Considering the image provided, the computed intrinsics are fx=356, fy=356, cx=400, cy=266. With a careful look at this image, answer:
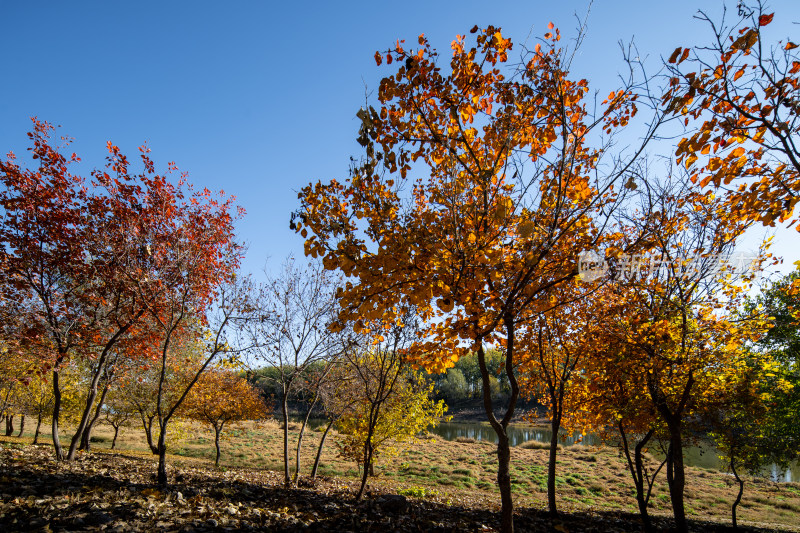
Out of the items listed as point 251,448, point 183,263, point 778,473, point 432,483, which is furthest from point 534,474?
point 183,263

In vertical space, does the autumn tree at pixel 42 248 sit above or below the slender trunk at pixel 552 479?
above

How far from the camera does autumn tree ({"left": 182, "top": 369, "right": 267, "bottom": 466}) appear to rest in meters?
20.5

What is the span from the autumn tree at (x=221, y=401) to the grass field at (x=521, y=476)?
5.64 ft

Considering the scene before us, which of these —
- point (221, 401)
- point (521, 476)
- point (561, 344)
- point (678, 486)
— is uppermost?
point (561, 344)

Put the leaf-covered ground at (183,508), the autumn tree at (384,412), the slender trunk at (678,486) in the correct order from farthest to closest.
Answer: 1. the autumn tree at (384,412)
2. the slender trunk at (678,486)
3. the leaf-covered ground at (183,508)

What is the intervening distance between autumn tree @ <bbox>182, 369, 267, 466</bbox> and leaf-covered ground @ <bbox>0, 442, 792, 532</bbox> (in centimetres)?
1209

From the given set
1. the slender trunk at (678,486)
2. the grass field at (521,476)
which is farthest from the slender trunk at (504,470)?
the grass field at (521,476)

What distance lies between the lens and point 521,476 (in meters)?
22.2

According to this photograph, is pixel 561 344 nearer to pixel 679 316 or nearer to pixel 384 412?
pixel 679 316

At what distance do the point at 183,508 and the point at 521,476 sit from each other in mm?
21937

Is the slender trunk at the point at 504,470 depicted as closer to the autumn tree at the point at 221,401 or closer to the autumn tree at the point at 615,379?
the autumn tree at the point at 615,379

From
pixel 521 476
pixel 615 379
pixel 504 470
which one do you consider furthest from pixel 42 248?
pixel 521 476

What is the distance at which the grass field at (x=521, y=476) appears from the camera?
16312mm

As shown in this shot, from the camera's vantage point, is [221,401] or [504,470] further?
[221,401]
